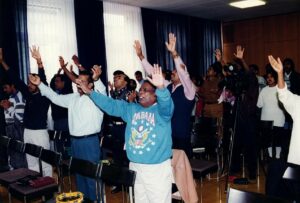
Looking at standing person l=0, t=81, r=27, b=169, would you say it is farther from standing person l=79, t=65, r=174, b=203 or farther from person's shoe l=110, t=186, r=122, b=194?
standing person l=79, t=65, r=174, b=203

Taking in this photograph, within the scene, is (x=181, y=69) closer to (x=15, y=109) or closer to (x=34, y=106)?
(x=34, y=106)

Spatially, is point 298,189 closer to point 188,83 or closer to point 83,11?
point 188,83

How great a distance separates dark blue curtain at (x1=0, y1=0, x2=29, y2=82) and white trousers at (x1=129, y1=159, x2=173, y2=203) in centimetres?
441

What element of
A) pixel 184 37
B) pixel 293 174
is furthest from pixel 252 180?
pixel 184 37

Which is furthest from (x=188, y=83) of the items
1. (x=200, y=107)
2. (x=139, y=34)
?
(x=139, y=34)

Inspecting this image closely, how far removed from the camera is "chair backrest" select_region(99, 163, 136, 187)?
Answer: 2.71m

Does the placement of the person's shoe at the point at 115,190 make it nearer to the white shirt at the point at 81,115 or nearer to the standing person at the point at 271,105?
the white shirt at the point at 81,115

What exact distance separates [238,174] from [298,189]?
269cm

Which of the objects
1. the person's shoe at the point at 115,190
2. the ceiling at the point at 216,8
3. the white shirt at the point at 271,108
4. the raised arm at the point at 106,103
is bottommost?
the person's shoe at the point at 115,190

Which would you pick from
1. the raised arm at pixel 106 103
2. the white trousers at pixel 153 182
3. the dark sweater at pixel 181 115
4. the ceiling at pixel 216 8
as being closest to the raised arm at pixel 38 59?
the raised arm at pixel 106 103

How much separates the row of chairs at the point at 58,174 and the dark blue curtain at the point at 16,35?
242cm

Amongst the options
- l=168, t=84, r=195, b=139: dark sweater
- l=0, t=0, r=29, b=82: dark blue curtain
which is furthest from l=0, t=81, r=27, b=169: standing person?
l=168, t=84, r=195, b=139: dark sweater

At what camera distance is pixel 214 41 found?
442 inches

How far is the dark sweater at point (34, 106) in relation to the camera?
183 inches
